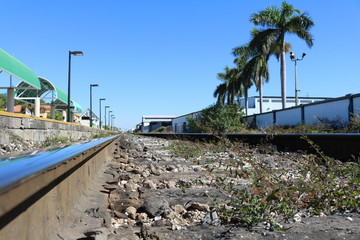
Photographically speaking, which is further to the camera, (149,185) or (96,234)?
(149,185)

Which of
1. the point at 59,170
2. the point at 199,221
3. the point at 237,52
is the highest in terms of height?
the point at 237,52

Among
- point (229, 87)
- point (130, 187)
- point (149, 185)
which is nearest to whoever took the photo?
point (130, 187)

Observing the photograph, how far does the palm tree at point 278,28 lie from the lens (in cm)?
3891

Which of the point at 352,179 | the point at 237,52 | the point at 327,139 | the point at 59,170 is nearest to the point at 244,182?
the point at 352,179

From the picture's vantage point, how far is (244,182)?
4914 mm

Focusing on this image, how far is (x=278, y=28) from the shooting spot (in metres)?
40.5

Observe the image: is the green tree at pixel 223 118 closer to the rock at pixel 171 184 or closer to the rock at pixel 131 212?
the rock at pixel 171 184

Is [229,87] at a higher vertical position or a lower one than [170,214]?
higher

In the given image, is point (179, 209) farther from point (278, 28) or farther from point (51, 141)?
point (278, 28)

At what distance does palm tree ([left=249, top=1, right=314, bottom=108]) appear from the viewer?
128 feet

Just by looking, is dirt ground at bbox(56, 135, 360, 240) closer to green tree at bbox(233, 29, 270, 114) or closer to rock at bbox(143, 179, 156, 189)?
rock at bbox(143, 179, 156, 189)

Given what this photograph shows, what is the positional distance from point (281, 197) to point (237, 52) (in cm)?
4829

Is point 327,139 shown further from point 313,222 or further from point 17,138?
point 17,138

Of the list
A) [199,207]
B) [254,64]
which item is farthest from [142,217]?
[254,64]
